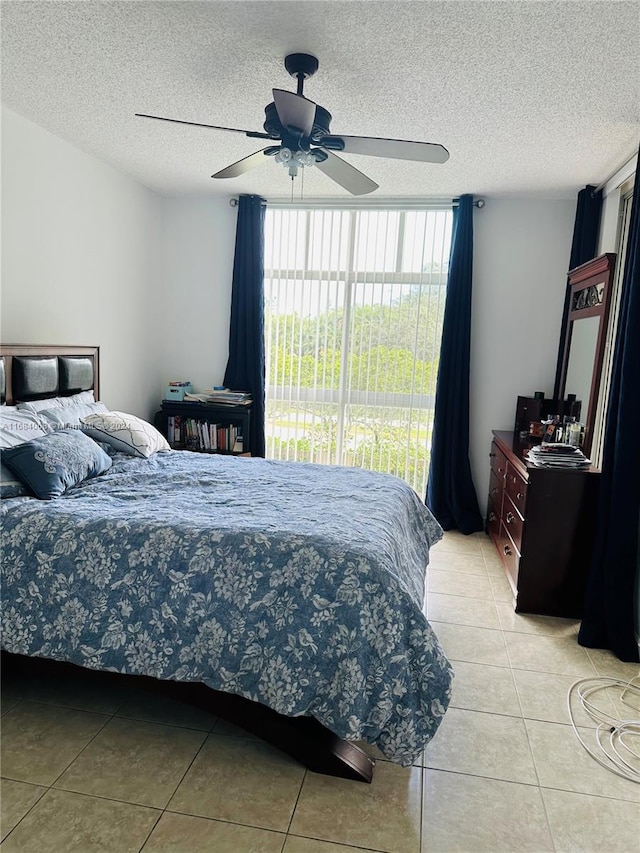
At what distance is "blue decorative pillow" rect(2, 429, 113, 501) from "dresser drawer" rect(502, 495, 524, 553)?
234 cm

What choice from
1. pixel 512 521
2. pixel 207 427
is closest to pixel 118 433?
pixel 207 427

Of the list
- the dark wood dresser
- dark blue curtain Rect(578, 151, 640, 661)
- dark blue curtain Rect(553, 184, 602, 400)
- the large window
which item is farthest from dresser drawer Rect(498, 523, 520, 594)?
dark blue curtain Rect(553, 184, 602, 400)

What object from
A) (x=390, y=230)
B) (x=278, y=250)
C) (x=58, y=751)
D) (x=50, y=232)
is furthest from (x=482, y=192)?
(x=58, y=751)

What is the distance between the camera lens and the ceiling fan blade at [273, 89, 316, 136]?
6.77 feet

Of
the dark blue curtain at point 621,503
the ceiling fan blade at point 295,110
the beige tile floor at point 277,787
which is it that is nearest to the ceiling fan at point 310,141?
the ceiling fan blade at point 295,110

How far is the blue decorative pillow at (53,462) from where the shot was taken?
243 cm

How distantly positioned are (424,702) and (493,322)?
3.40 metres

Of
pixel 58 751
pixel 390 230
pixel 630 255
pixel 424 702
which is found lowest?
pixel 58 751

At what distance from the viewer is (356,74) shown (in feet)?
8.27

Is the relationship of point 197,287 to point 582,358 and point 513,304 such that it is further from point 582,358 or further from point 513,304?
point 582,358

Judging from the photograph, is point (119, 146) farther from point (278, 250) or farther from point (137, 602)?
point (137, 602)

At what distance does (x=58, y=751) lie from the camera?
2008mm

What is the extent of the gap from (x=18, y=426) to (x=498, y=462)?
318cm

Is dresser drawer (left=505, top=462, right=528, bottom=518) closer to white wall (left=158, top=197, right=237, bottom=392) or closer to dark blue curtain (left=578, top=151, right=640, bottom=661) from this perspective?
dark blue curtain (left=578, top=151, right=640, bottom=661)
